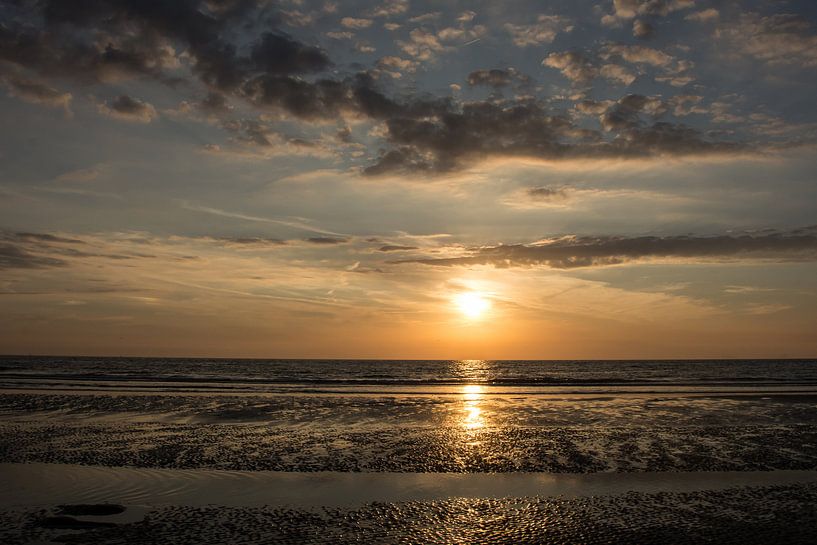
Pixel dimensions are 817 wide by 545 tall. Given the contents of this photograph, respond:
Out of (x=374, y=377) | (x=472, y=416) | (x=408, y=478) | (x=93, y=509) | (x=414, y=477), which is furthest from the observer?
(x=374, y=377)

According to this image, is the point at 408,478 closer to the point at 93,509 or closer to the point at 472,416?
the point at 93,509

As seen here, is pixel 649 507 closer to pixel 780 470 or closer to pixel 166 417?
pixel 780 470

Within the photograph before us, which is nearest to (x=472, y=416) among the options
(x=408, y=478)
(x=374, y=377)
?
(x=408, y=478)

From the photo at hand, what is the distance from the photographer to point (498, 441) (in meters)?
20.3

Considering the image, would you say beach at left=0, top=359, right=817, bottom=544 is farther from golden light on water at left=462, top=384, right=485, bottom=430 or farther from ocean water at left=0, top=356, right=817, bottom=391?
ocean water at left=0, top=356, right=817, bottom=391

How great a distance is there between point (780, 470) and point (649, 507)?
6.49 metres

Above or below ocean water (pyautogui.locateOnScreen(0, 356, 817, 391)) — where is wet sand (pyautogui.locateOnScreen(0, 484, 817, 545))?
above

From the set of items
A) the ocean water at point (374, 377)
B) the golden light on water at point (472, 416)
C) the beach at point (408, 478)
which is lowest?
the ocean water at point (374, 377)

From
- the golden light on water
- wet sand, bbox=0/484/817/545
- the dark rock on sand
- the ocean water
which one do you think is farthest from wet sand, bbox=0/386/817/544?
the ocean water

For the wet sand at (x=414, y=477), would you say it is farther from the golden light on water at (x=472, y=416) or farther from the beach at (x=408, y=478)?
the golden light on water at (x=472, y=416)

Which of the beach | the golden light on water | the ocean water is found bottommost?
the ocean water

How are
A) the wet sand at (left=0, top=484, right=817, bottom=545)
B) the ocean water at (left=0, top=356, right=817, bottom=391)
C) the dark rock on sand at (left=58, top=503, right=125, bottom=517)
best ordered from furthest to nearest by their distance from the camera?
1. the ocean water at (left=0, top=356, right=817, bottom=391)
2. the dark rock on sand at (left=58, top=503, right=125, bottom=517)
3. the wet sand at (left=0, top=484, right=817, bottom=545)

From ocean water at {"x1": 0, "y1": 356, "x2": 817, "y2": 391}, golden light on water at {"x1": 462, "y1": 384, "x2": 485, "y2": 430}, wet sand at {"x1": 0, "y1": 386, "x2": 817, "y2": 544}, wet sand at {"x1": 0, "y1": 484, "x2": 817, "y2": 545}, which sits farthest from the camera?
ocean water at {"x1": 0, "y1": 356, "x2": 817, "y2": 391}

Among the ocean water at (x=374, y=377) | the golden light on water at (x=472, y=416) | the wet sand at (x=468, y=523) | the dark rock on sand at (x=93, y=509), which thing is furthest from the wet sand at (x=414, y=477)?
the ocean water at (x=374, y=377)
